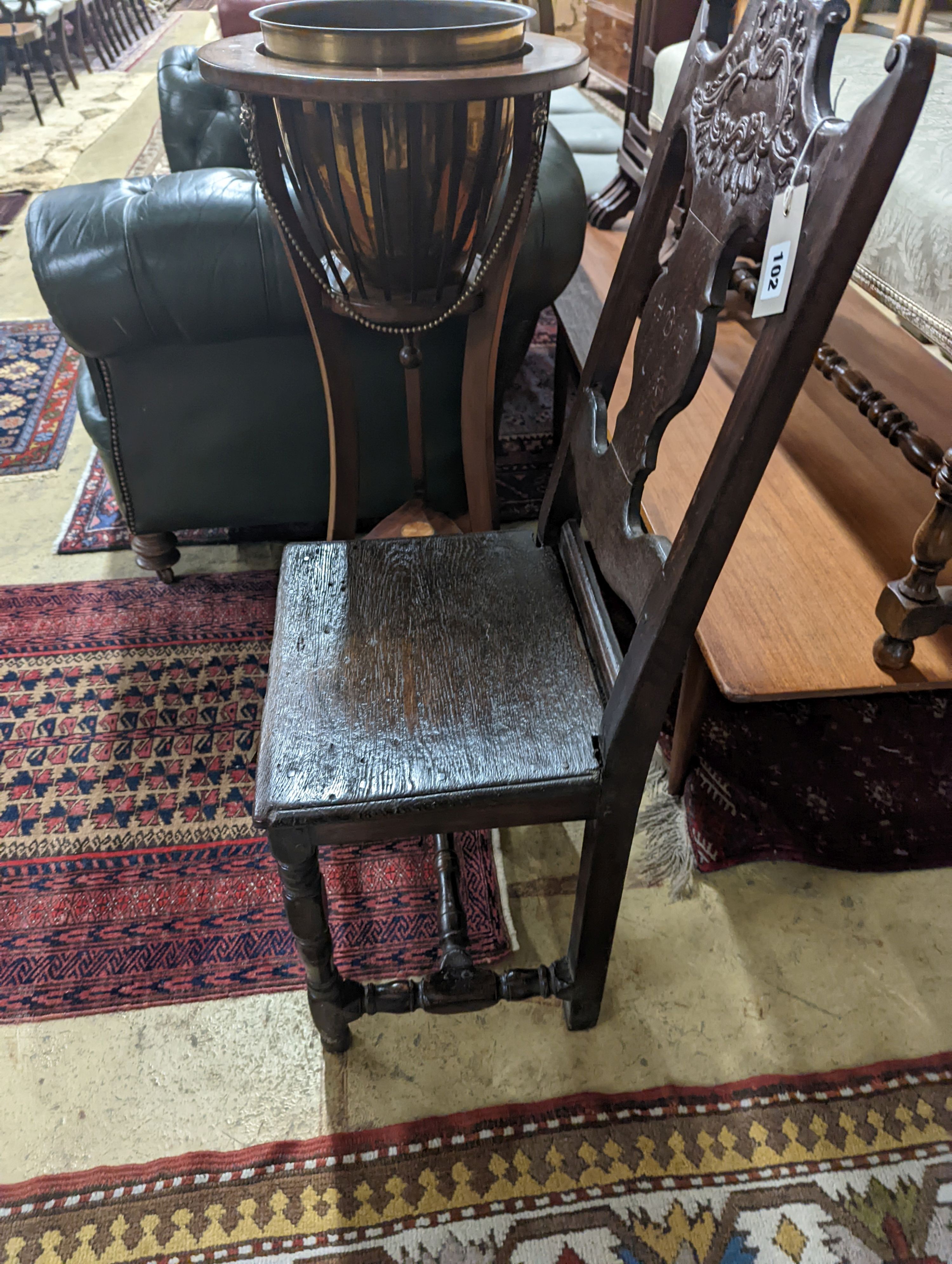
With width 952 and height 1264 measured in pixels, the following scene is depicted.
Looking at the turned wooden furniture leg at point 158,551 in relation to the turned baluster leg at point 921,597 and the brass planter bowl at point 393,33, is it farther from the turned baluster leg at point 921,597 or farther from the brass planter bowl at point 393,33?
the turned baluster leg at point 921,597

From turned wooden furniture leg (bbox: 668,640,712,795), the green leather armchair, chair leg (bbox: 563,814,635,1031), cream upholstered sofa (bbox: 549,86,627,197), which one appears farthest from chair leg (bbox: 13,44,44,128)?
chair leg (bbox: 563,814,635,1031)

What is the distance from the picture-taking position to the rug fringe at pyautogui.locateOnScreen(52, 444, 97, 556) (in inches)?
73.6

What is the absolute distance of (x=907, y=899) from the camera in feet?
4.09

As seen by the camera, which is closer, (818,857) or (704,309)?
(704,309)

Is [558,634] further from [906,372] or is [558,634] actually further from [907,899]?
[906,372]

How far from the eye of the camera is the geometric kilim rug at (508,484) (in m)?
1.88

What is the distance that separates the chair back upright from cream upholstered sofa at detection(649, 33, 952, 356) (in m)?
0.28

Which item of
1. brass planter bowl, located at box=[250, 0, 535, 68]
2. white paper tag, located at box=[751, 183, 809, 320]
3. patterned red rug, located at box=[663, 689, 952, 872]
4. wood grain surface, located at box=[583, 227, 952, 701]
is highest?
brass planter bowl, located at box=[250, 0, 535, 68]

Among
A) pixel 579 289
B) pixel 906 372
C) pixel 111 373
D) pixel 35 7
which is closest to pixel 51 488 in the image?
pixel 111 373

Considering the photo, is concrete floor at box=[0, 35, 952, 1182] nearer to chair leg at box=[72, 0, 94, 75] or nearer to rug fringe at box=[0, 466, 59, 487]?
rug fringe at box=[0, 466, 59, 487]

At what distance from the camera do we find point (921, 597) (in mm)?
1033

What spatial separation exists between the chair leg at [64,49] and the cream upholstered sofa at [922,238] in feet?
20.2

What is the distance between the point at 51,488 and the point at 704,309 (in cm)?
182

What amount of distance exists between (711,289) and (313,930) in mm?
750
